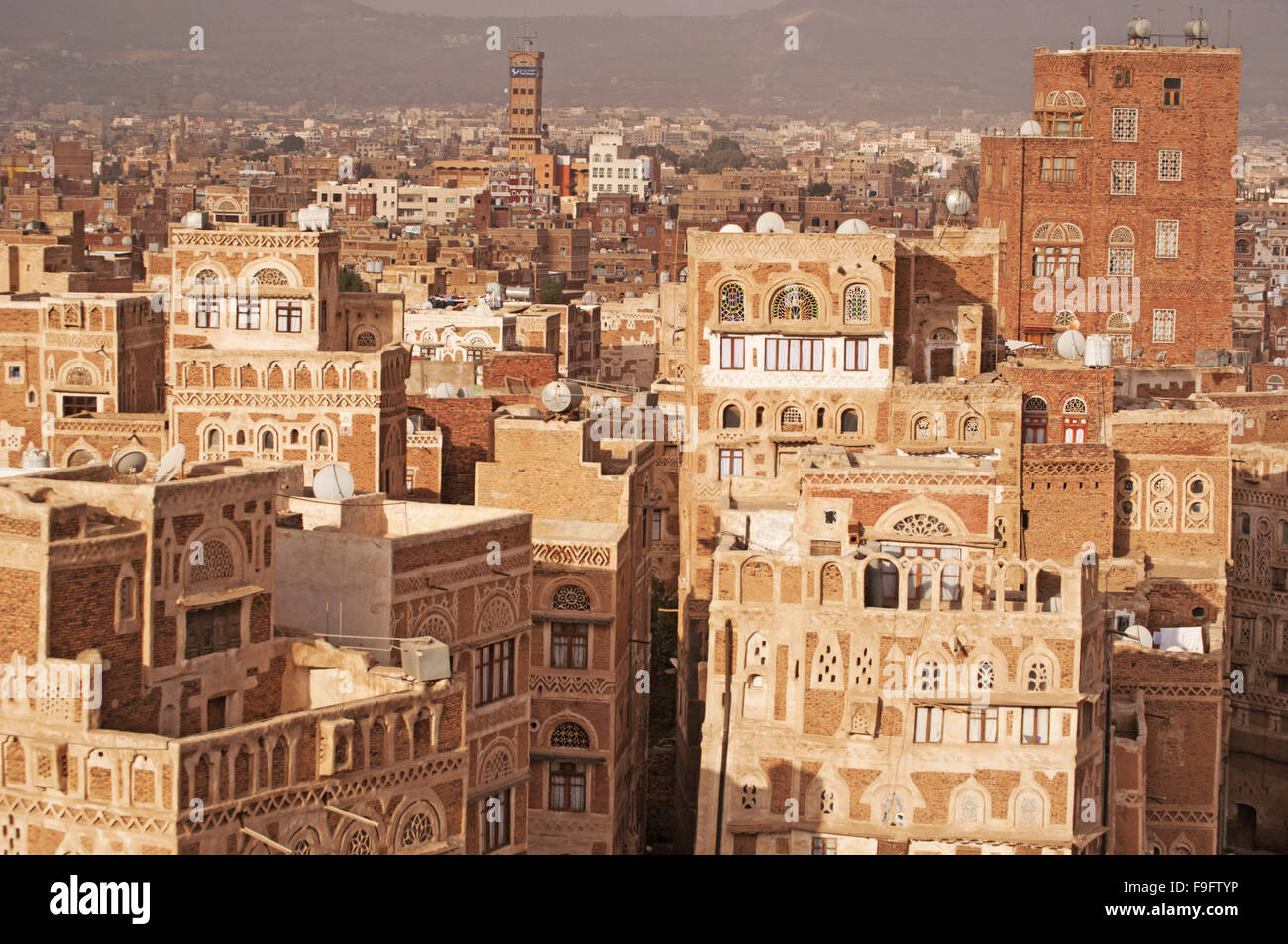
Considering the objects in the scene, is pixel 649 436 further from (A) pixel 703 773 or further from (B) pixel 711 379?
(A) pixel 703 773

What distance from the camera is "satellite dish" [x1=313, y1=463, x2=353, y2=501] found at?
37.5 meters

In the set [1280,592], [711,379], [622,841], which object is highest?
[711,379]

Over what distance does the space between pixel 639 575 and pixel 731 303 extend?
11.7 m

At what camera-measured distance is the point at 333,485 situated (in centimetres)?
3766

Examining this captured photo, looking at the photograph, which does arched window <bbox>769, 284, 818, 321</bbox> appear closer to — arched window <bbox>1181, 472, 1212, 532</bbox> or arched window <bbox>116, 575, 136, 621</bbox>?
arched window <bbox>1181, 472, 1212, 532</bbox>

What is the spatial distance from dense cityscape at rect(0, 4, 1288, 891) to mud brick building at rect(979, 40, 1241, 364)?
51.6ft

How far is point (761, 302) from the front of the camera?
5681 cm

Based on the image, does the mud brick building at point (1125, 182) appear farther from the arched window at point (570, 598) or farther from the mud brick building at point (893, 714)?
the mud brick building at point (893, 714)

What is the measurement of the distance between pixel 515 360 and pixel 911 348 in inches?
594

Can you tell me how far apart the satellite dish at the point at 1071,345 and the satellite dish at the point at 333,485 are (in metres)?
25.8

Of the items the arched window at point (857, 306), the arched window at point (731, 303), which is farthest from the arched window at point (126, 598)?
the arched window at point (857, 306)

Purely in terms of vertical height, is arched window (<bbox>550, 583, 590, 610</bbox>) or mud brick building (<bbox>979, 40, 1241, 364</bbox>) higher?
mud brick building (<bbox>979, 40, 1241, 364</bbox>)

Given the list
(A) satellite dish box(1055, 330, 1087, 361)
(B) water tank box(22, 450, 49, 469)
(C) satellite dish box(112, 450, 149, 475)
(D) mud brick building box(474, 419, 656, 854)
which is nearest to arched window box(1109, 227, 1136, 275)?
(A) satellite dish box(1055, 330, 1087, 361)
